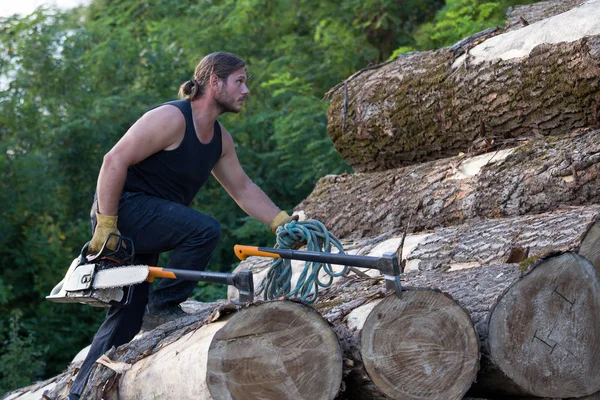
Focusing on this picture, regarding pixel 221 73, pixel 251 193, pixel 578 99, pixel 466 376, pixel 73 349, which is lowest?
pixel 73 349

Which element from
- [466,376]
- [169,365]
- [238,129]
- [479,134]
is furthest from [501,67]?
[238,129]

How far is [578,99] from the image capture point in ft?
15.9

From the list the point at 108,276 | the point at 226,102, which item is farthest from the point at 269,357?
the point at 226,102

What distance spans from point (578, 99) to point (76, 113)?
7208mm

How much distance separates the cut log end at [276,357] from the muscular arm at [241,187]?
1438mm

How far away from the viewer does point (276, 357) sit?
3.21 metres

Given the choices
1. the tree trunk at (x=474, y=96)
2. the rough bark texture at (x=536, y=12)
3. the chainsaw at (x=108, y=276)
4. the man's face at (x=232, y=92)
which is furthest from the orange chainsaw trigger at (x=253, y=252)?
the rough bark texture at (x=536, y=12)

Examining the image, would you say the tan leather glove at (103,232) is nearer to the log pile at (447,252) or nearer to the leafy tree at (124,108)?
the log pile at (447,252)

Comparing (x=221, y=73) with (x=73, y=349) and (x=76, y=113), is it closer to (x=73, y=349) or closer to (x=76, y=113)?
(x=73, y=349)

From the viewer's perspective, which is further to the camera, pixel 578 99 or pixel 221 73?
pixel 578 99

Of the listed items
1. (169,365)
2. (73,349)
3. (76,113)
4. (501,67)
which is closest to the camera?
(169,365)

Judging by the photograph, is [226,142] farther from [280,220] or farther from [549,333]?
[549,333]

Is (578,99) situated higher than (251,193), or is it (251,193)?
(251,193)

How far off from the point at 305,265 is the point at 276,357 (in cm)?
96
